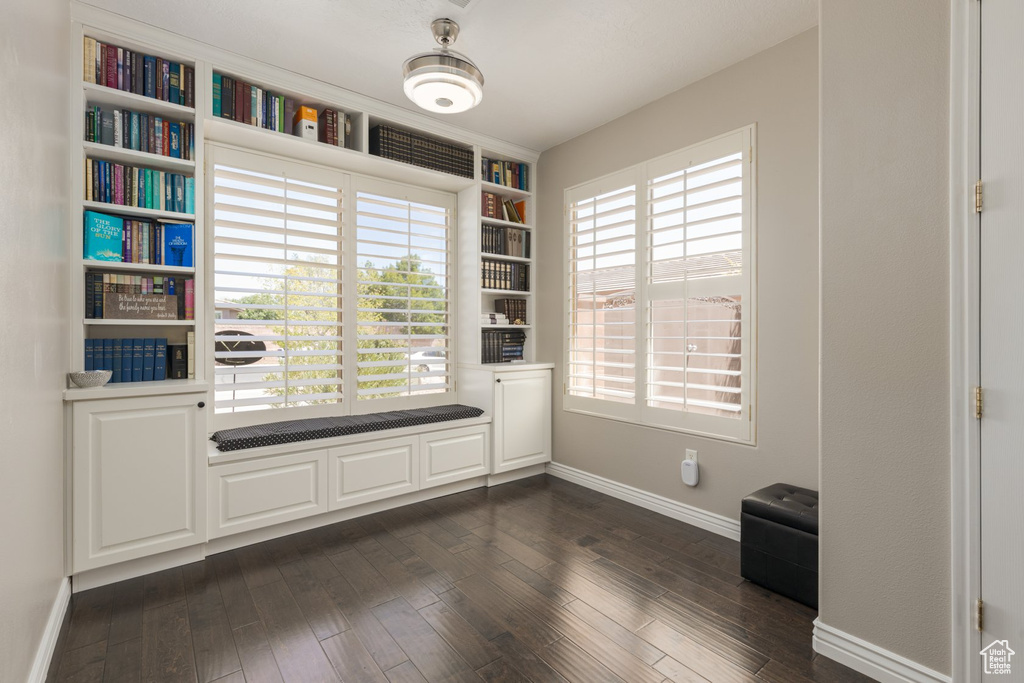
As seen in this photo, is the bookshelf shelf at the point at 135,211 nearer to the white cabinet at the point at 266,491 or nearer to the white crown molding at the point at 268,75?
the white crown molding at the point at 268,75

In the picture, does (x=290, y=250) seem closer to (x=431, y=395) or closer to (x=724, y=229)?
(x=431, y=395)

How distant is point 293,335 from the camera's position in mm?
3115

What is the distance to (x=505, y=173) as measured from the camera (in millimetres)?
4113

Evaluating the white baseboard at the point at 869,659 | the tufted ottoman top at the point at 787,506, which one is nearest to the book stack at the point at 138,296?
the tufted ottoman top at the point at 787,506

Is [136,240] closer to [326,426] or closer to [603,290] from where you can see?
→ [326,426]

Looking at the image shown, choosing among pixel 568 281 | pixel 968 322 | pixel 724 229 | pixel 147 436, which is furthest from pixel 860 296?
pixel 147 436

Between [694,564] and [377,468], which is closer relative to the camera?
[694,564]

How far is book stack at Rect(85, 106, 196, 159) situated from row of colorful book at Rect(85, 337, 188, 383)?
40.3 inches

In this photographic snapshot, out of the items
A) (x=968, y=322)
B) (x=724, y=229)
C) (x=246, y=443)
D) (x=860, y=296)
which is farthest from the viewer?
(x=724, y=229)

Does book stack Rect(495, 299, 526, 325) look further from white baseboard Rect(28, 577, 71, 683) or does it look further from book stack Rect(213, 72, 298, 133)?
white baseboard Rect(28, 577, 71, 683)

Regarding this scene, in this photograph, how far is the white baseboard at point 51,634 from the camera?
1.57 m

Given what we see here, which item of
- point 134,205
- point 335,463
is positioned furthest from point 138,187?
point 335,463

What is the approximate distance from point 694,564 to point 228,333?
302 centimetres

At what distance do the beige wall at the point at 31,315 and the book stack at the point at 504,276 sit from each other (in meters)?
2.56
